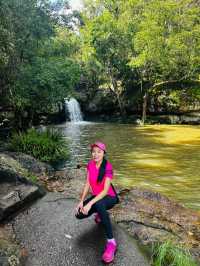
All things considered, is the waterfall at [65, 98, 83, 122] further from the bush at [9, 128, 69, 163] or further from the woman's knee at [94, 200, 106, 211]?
the woman's knee at [94, 200, 106, 211]

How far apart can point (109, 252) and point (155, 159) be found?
37.3 ft

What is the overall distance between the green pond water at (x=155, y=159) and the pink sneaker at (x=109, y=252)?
462 cm

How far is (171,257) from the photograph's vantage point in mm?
5199

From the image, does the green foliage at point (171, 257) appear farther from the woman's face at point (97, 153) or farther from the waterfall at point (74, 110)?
the waterfall at point (74, 110)

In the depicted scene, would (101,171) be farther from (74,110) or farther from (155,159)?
(74,110)

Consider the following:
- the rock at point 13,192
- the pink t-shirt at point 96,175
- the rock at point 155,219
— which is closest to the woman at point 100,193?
the pink t-shirt at point 96,175

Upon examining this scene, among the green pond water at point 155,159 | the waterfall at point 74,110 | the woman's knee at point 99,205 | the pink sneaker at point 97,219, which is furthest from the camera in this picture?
the waterfall at point 74,110

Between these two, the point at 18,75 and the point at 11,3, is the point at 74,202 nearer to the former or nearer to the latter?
the point at 18,75

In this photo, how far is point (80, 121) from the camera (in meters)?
37.1

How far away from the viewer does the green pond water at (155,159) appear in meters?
11.3

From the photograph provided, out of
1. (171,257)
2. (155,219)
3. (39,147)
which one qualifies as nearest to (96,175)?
(171,257)

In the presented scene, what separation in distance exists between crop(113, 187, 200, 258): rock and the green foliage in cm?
65

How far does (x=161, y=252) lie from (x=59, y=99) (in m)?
14.0

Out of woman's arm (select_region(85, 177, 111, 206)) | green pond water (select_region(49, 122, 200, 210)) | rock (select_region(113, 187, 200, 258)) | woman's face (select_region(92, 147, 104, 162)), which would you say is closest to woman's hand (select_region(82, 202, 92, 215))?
woman's arm (select_region(85, 177, 111, 206))
